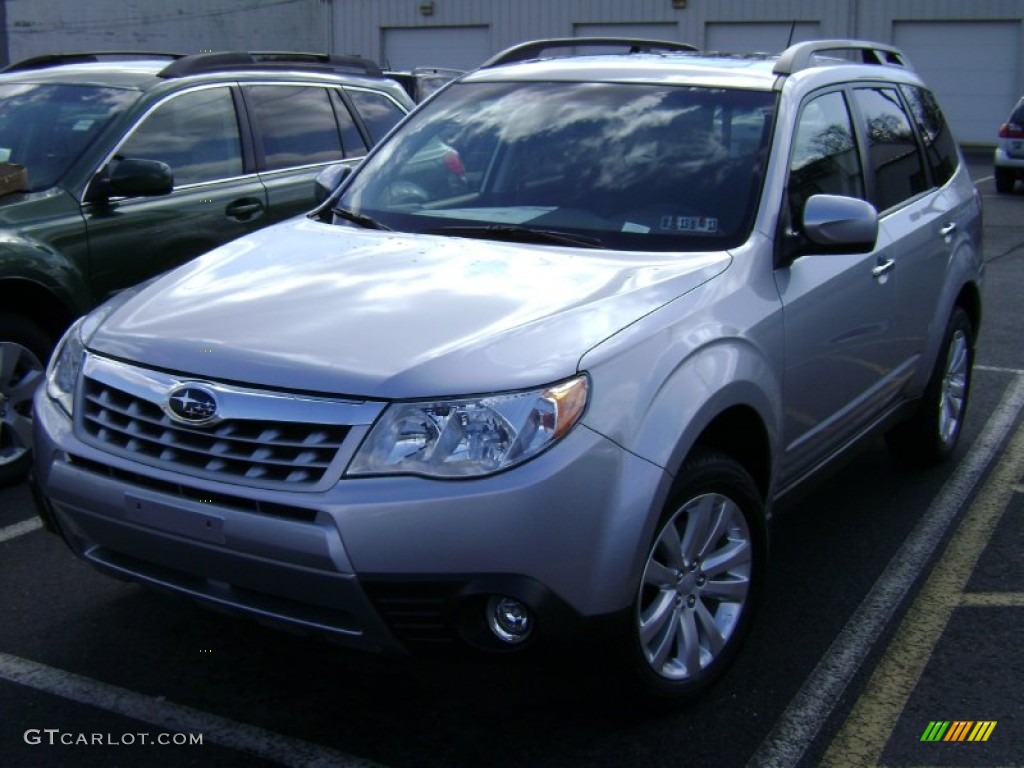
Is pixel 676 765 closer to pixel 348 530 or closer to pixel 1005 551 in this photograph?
pixel 348 530

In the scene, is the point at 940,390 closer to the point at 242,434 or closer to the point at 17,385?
the point at 242,434

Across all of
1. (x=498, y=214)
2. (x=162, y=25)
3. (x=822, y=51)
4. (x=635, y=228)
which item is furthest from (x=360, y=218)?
(x=162, y=25)

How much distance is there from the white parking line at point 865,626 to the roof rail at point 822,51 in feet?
6.04

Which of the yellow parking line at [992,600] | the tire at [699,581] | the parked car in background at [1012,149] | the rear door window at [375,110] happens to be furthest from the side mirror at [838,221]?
the parked car in background at [1012,149]

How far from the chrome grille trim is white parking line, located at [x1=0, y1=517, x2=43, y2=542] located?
5.90 feet

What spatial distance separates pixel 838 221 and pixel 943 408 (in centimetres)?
210

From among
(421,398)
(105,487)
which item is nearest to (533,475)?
(421,398)

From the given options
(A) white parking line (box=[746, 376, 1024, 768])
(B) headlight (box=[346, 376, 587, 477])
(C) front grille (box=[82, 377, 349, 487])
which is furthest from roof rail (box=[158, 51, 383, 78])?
(A) white parking line (box=[746, 376, 1024, 768])

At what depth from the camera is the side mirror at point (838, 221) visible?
3.95 meters

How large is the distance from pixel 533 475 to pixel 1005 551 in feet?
8.93

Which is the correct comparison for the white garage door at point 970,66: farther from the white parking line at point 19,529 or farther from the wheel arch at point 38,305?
the white parking line at point 19,529

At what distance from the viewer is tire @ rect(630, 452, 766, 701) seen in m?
3.28

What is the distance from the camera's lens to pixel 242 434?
310cm

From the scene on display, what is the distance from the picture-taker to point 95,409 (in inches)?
134
